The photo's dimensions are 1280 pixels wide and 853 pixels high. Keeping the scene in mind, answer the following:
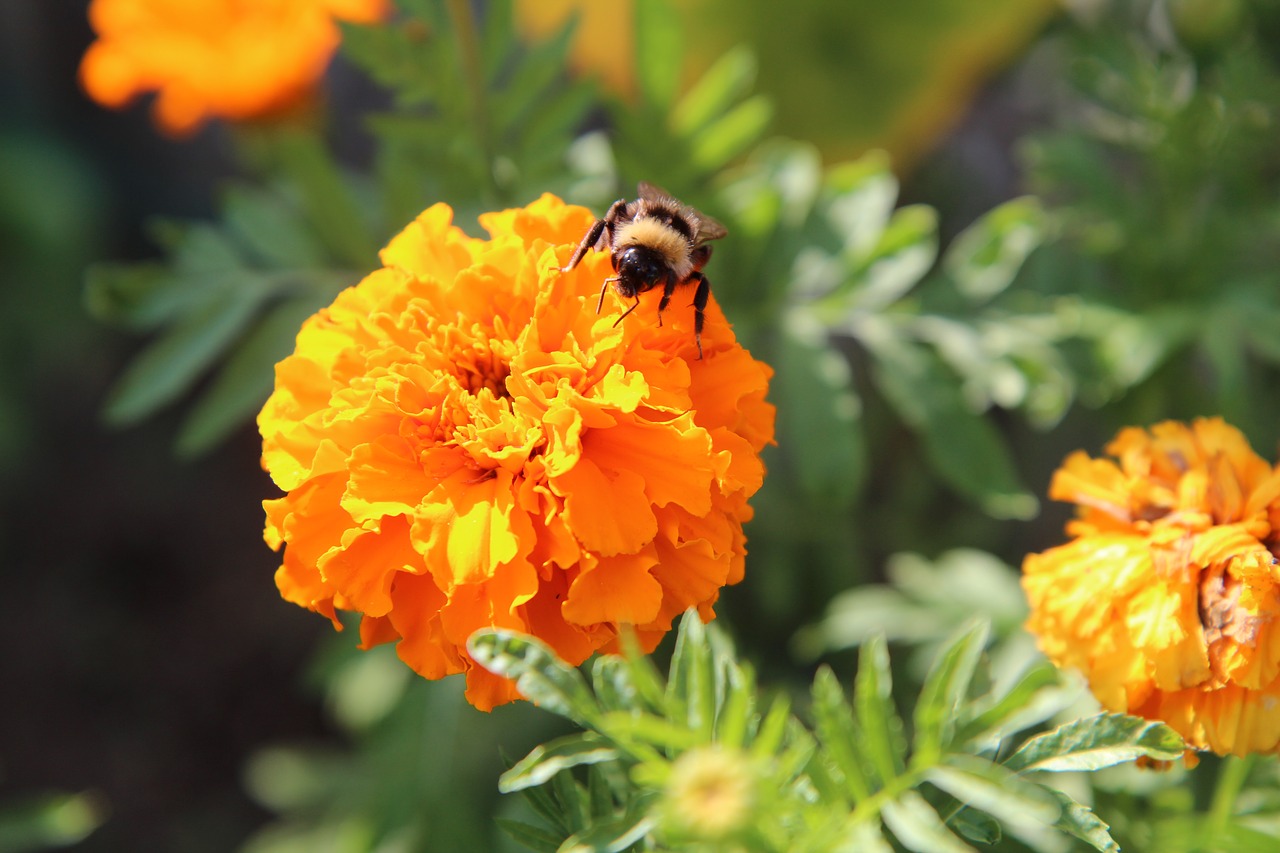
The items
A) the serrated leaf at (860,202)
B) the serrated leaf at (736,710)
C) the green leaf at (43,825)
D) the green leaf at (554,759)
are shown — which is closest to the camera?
the serrated leaf at (736,710)

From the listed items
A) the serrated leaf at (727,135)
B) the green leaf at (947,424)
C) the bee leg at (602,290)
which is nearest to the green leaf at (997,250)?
the green leaf at (947,424)

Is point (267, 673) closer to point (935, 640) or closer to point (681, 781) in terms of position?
point (935, 640)

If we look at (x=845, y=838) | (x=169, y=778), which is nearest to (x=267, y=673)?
(x=169, y=778)

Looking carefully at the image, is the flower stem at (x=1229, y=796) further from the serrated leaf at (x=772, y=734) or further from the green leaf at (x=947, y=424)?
the serrated leaf at (x=772, y=734)

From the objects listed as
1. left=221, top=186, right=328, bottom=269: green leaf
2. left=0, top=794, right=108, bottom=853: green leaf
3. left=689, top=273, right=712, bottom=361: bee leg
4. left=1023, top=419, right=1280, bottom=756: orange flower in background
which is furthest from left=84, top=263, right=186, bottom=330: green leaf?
left=1023, top=419, right=1280, bottom=756: orange flower in background

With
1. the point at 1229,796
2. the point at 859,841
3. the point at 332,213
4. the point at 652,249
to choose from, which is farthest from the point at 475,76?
the point at 1229,796
